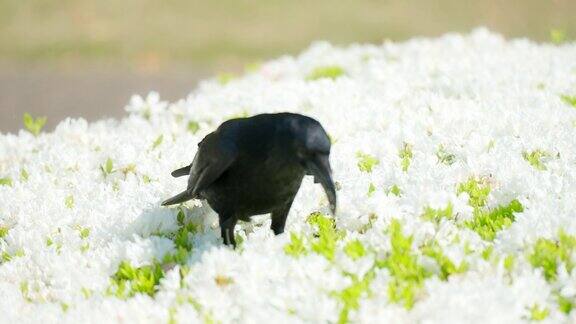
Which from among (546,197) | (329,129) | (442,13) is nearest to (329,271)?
(546,197)

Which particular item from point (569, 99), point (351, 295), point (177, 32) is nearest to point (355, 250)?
point (351, 295)

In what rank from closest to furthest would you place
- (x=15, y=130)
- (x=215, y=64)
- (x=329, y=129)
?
(x=329, y=129)
(x=15, y=130)
(x=215, y=64)

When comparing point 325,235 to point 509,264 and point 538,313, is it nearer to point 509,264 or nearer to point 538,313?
point 509,264

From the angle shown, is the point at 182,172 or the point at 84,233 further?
the point at 182,172

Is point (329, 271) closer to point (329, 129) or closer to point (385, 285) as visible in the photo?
point (385, 285)

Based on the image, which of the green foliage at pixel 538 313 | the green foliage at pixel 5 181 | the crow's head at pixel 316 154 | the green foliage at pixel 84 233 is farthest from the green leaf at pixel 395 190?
the green foliage at pixel 5 181

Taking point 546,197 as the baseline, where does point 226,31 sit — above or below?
above

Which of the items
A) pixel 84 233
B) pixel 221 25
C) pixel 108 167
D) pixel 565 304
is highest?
pixel 221 25

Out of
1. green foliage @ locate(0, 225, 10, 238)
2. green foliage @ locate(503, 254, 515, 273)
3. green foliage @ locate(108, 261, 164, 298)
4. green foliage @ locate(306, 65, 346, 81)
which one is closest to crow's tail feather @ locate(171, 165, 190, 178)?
green foliage @ locate(108, 261, 164, 298)
